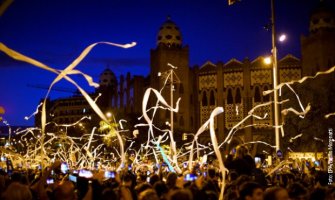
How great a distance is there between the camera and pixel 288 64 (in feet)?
198

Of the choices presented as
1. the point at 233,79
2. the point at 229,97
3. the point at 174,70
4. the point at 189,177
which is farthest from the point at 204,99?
the point at 189,177

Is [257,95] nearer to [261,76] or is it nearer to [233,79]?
[261,76]

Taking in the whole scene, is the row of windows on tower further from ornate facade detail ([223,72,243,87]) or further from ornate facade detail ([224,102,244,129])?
ornate facade detail ([223,72,243,87])

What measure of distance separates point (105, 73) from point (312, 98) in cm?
7076

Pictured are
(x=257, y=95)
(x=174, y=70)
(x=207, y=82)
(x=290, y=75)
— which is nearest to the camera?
(x=290, y=75)

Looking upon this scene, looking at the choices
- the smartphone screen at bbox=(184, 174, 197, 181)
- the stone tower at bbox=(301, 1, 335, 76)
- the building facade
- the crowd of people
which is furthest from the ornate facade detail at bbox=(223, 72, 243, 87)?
the smartphone screen at bbox=(184, 174, 197, 181)

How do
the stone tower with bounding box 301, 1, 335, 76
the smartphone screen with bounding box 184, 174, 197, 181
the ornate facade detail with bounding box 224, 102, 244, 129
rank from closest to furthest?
the smartphone screen with bounding box 184, 174, 197, 181, the stone tower with bounding box 301, 1, 335, 76, the ornate facade detail with bounding box 224, 102, 244, 129

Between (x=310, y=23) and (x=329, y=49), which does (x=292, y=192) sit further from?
(x=310, y=23)

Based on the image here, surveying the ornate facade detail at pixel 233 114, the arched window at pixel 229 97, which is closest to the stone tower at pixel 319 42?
the ornate facade detail at pixel 233 114

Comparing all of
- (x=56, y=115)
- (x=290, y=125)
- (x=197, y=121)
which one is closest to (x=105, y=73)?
(x=56, y=115)

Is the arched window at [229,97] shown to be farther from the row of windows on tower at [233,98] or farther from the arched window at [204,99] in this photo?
the arched window at [204,99]

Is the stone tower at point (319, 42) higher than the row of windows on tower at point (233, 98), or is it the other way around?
the stone tower at point (319, 42)

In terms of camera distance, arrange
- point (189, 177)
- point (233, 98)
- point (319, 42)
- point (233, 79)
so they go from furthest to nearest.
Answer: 1. point (233, 79)
2. point (233, 98)
3. point (319, 42)
4. point (189, 177)

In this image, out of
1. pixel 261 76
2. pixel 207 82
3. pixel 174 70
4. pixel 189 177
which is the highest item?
pixel 174 70
